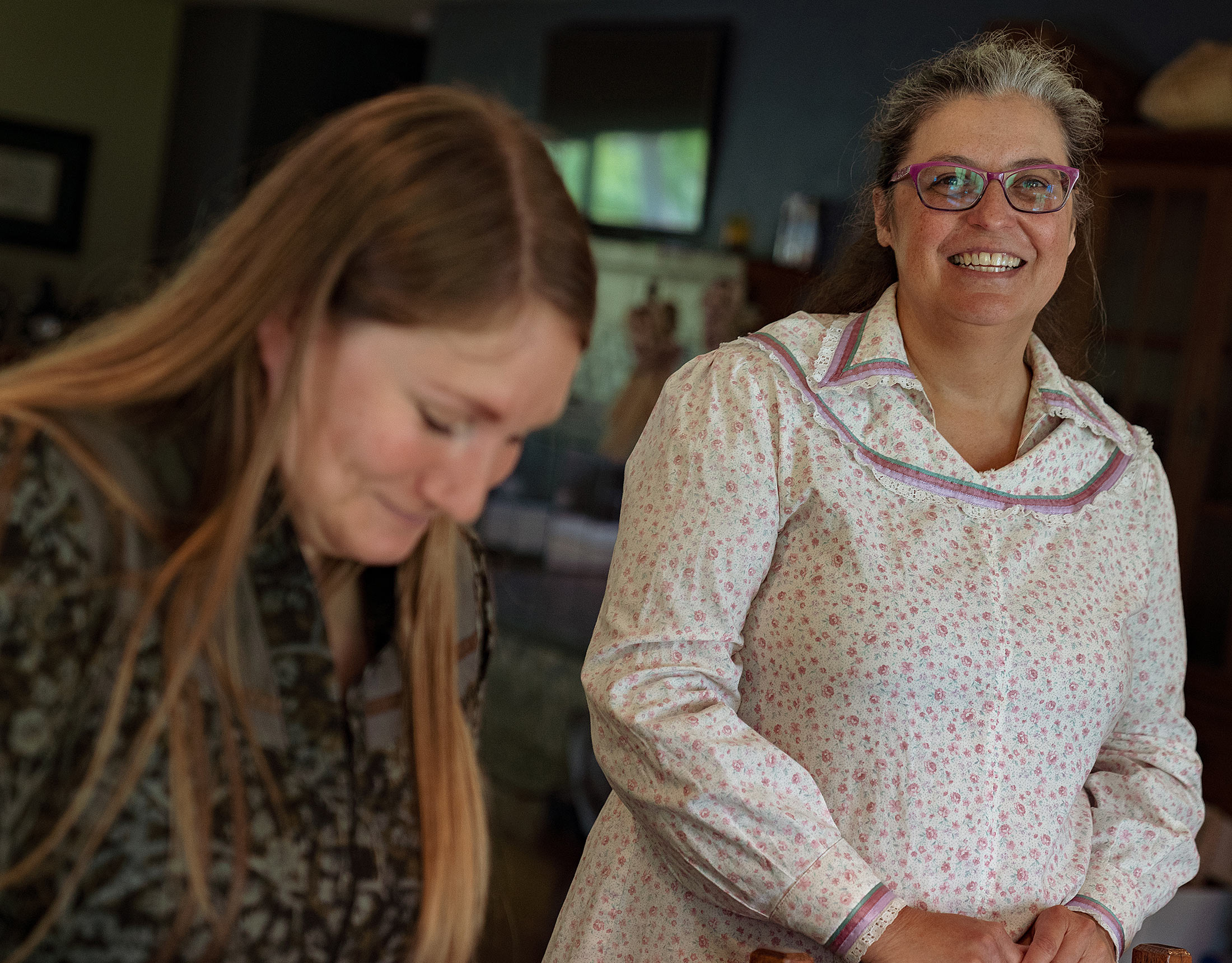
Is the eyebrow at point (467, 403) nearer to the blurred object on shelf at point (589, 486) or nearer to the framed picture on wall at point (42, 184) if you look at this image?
the blurred object on shelf at point (589, 486)

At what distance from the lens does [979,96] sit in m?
1.66

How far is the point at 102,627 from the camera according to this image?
0.88 metres

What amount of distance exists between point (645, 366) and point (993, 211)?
4.06 metres

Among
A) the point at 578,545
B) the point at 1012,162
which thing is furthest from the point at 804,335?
the point at 578,545

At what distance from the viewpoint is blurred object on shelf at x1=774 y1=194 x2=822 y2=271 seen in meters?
5.30

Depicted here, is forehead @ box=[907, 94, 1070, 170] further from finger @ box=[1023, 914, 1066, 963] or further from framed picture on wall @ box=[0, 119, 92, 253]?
framed picture on wall @ box=[0, 119, 92, 253]

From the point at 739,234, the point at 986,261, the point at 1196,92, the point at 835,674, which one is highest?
the point at 1196,92

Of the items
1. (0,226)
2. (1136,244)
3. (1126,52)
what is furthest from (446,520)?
(0,226)

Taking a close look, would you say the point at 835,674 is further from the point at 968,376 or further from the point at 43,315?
the point at 43,315

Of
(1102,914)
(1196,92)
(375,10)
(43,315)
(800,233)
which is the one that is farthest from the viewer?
(375,10)

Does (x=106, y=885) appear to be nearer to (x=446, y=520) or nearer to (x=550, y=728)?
(x=446, y=520)

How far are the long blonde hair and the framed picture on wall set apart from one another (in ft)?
24.7

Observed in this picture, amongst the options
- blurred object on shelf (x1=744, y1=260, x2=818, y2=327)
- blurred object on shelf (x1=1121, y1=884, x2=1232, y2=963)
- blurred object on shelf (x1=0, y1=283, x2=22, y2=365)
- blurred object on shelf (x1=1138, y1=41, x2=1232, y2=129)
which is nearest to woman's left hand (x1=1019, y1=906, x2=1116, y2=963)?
blurred object on shelf (x1=1121, y1=884, x2=1232, y2=963)

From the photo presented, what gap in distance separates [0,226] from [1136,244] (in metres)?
6.21
